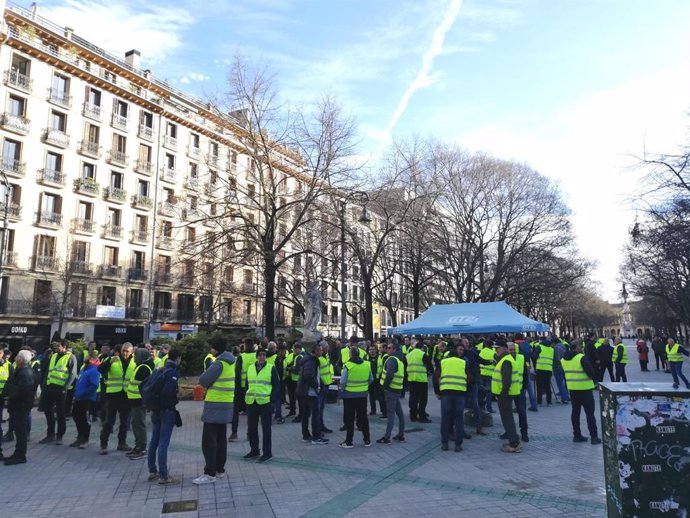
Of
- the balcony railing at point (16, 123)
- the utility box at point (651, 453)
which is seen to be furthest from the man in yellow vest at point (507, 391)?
the balcony railing at point (16, 123)

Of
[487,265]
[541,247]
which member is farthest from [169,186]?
[541,247]

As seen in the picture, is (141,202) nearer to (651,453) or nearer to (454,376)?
(454,376)

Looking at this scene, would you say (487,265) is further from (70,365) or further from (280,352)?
(70,365)

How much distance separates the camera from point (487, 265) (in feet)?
114

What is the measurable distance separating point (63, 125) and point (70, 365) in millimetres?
31997

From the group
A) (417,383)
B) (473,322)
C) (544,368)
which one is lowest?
(417,383)

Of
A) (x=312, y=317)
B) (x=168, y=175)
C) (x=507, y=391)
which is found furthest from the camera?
(x=168, y=175)

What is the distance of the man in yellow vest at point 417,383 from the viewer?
11312 mm

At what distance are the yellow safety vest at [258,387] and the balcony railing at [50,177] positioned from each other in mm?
32725

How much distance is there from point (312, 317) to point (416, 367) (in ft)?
27.7

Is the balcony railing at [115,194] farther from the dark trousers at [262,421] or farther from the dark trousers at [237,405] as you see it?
the dark trousers at [262,421]

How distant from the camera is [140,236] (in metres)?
40.0

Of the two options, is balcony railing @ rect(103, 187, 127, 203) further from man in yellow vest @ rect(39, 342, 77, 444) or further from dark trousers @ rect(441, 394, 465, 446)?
dark trousers @ rect(441, 394, 465, 446)

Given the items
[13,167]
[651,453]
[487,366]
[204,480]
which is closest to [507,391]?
[487,366]
